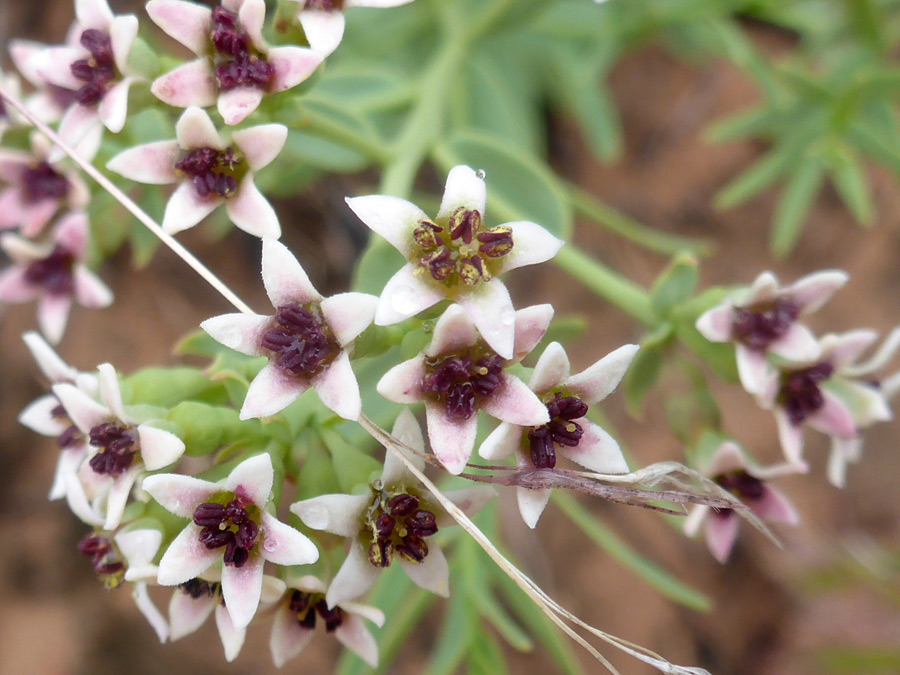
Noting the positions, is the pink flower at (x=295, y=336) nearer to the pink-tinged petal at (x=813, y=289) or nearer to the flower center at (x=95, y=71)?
the flower center at (x=95, y=71)

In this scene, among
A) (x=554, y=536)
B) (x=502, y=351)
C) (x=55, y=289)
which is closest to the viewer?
(x=502, y=351)

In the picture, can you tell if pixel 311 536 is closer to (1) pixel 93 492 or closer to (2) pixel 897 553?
(1) pixel 93 492

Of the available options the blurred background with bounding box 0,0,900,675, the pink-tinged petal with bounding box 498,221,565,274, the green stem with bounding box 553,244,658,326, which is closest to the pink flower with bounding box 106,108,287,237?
the pink-tinged petal with bounding box 498,221,565,274

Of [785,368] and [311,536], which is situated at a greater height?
[785,368]

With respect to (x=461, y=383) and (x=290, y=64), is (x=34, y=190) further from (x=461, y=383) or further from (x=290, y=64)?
(x=461, y=383)

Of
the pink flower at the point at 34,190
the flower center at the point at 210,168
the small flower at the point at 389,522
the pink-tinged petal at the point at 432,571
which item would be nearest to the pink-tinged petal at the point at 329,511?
the small flower at the point at 389,522

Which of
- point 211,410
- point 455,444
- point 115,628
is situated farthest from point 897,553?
point 115,628

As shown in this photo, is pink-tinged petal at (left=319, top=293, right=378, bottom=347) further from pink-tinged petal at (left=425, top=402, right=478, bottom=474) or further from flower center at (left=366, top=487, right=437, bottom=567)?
flower center at (left=366, top=487, right=437, bottom=567)
